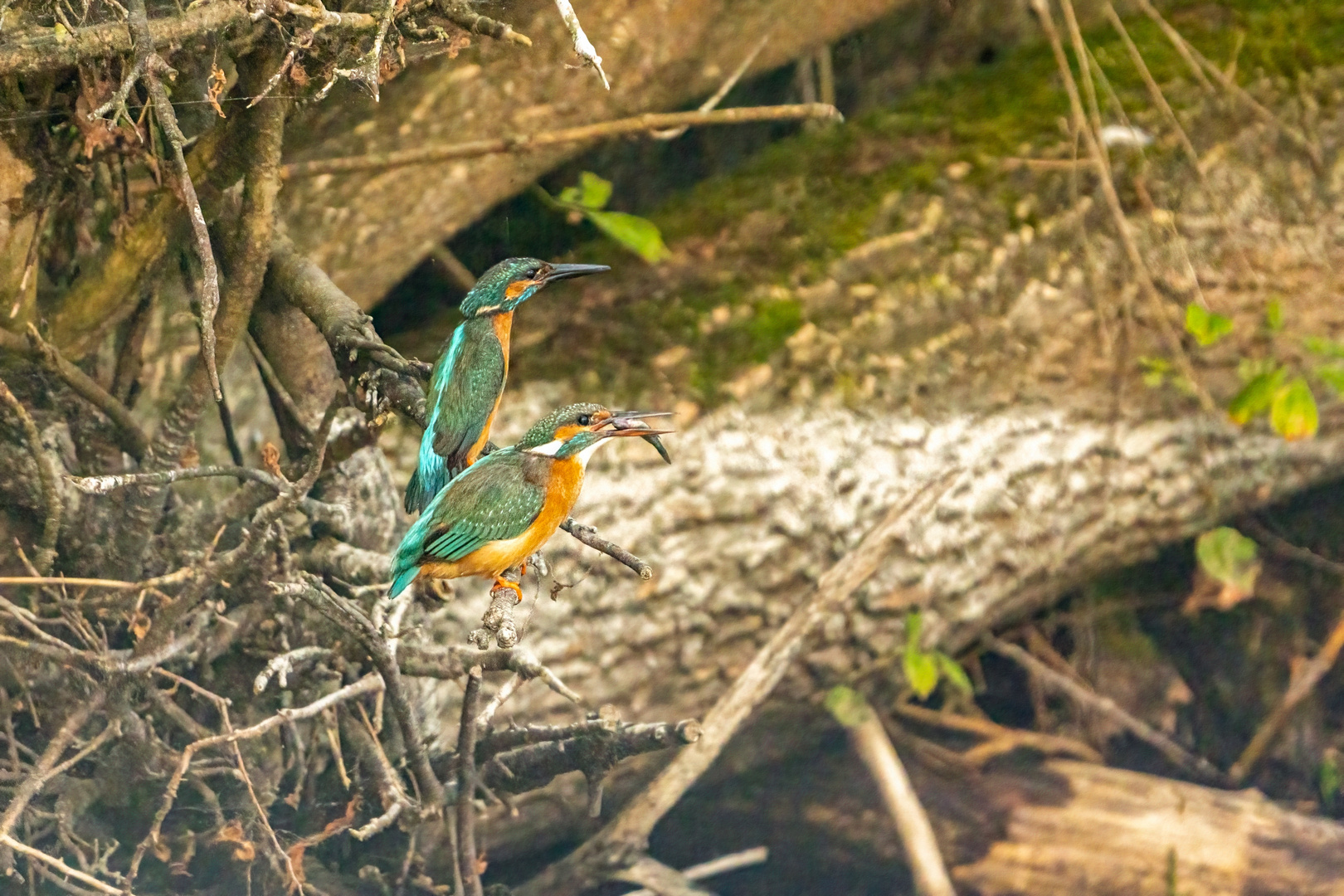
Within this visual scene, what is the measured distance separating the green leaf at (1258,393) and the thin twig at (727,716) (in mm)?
494

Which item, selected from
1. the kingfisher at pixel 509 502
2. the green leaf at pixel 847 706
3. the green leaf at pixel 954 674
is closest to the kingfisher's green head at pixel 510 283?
the kingfisher at pixel 509 502

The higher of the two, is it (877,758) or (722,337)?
(722,337)

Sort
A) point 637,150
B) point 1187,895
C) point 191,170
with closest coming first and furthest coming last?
point 191,170 < point 637,150 < point 1187,895

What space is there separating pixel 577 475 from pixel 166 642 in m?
0.43

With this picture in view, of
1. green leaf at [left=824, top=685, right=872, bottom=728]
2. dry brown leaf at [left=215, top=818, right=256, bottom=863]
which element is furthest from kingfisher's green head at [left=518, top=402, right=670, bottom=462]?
green leaf at [left=824, top=685, right=872, bottom=728]

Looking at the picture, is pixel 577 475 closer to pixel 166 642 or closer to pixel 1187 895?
pixel 166 642

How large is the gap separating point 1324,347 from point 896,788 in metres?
0.95

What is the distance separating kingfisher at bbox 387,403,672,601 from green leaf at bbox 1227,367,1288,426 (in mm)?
1245

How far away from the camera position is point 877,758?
58.9 inches

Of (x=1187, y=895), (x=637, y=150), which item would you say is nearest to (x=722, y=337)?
(x=637, y=150)

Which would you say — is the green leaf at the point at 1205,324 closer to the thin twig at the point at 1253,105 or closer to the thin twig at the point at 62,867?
the thin twig at the point at 1253,105

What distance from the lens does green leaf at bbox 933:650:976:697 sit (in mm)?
1565

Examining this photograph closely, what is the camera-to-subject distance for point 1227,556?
1816 mm

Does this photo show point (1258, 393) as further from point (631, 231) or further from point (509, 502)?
point (509, 502)
